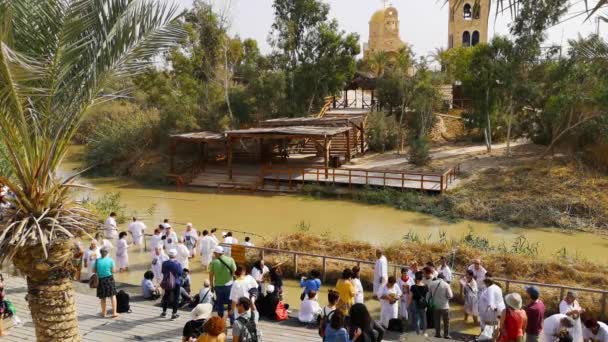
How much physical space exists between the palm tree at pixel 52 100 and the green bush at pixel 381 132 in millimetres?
25148

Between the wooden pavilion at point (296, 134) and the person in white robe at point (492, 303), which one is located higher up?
the wooden pavilion at point (296, 134)

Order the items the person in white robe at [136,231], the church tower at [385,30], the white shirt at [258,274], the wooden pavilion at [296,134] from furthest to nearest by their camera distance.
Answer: the church tower at [385,30]
the wooden pavilion at [296,134]
the person in white robe at [136,231]
the white shirt at [258,274]

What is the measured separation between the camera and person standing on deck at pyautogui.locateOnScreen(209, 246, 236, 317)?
7.72 m

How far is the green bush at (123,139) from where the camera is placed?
29.6 metres

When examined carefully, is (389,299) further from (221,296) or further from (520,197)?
(520,197)

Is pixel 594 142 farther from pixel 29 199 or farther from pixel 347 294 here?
pixel 29 199

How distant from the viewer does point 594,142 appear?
2327 centimetres

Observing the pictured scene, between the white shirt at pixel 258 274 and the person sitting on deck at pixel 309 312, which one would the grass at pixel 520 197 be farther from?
the person sitting on deck at pixel 309 312

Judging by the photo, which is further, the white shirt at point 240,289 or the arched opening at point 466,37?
the arched opening at point 466,37

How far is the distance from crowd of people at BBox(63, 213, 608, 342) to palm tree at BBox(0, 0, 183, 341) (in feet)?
3.64

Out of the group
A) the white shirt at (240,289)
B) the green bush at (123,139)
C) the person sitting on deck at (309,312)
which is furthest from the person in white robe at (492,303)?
the green bush at (123,139)

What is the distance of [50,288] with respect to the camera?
4.80m

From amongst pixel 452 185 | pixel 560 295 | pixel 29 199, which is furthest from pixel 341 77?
pixel 29 199

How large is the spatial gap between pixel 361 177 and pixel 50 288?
746 inches
